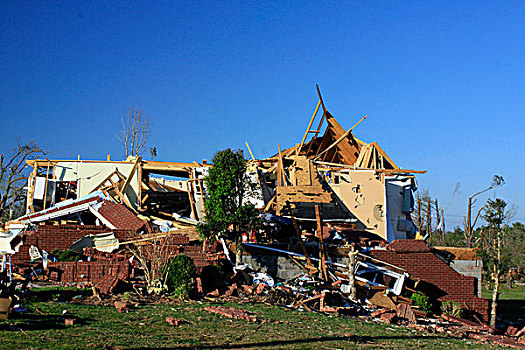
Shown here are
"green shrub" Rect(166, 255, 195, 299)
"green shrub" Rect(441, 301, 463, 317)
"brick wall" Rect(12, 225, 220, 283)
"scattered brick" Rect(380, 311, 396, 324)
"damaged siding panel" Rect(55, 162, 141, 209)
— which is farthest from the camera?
"damaged siding panel" Rect(55, 162, 141, 209)

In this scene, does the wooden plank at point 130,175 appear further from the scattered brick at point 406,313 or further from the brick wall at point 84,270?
the scattered brick at point 406,313

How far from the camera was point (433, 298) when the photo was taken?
1917cm

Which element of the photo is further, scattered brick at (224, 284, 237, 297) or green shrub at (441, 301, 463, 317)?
green shrub at (441, 301, 463, 317)

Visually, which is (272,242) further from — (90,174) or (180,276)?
(90,174)

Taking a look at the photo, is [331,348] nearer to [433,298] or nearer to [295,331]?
[295,331]

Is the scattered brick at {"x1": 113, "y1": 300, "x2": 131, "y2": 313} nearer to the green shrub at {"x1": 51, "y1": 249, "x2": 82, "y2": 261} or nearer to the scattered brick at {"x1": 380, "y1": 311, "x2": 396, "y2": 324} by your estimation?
the green shrub at {"x1": 51, "y1": 249, "x2": 82, "y2": 261}

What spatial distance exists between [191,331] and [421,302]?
963 centimetres

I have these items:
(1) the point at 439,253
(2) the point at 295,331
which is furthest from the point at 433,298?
(2) the point at 295,331

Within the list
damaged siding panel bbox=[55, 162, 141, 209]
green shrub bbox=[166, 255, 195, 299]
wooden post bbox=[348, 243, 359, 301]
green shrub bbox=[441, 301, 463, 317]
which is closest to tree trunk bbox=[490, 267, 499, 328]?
green shrub bbox=[441, 301, 463, 317]

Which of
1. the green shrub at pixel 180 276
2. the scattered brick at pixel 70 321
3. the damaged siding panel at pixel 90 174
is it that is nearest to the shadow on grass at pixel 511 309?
the green shrub at pixel 180 276

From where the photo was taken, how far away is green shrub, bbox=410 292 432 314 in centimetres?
1720

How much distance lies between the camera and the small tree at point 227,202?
57.8ft

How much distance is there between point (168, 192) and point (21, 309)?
15.8 metres

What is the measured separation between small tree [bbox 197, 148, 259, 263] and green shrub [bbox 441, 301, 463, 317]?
699 cm
